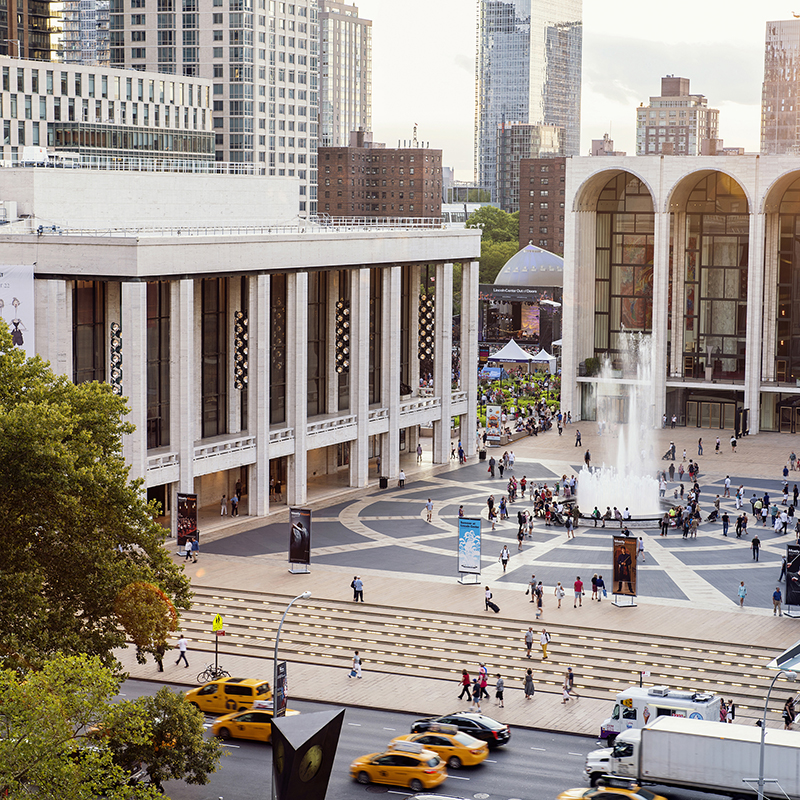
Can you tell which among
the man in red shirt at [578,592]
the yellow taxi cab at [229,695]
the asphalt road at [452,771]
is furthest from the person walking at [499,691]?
the man in red shirt at [578,592]

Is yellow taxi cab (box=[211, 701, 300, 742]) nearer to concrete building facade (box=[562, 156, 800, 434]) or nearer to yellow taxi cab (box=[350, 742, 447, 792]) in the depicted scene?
yellow taxi cab (box=[350, 742, 447, 792])

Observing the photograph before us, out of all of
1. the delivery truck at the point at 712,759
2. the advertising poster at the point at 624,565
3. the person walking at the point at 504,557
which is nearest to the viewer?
the delivery truck at the point at 712,759

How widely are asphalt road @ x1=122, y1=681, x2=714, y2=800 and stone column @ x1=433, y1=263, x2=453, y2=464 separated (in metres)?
46.3

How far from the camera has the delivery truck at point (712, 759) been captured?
37375 millimetres

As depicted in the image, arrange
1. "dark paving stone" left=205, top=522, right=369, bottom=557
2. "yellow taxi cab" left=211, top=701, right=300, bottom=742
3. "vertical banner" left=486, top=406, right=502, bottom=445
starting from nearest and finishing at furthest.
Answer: "yellow taxi cab" left=211, top=701, right=300, bottom=742
"dark paving stone" left=205, top=522, right=369, bottom=557
"vertical banner" left=486, top=406, right=502, bottom=445

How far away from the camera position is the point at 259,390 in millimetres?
74750

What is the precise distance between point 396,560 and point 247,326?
55.8 feet

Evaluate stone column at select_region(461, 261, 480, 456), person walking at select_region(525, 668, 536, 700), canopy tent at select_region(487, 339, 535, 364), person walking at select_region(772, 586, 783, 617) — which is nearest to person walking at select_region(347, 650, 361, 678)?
person walking at select_region(525, 668, 536, 700)

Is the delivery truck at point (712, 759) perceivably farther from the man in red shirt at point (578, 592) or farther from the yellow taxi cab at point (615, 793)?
the man in red shirt at point (578, 592)

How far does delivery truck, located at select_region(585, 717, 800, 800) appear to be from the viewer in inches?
1471

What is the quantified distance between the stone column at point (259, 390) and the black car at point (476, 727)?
105ft

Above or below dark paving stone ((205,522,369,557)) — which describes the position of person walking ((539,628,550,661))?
below

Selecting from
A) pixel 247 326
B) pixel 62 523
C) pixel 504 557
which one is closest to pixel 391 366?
pixel 247 326

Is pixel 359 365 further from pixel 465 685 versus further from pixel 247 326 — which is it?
pixel 465 685
